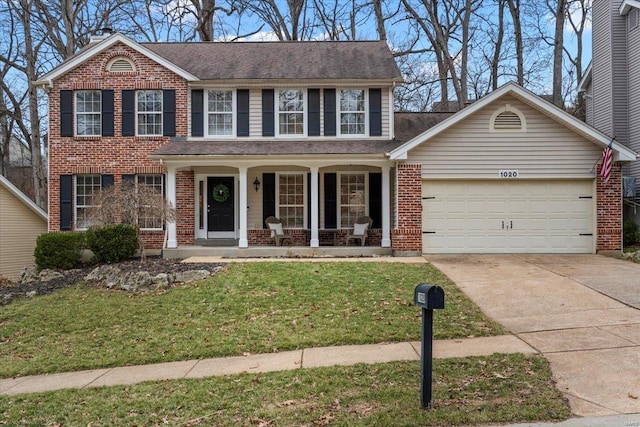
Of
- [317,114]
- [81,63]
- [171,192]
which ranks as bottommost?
[171,192]

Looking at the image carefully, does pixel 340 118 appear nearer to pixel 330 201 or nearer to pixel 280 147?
pixel 280 147

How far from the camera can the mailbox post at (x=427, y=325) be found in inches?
168

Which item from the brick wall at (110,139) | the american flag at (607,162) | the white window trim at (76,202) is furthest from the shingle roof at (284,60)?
the american flag at (607,162)

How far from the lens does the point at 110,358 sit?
21.7 feet

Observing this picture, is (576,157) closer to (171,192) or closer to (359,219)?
(359,219)

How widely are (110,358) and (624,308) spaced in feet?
26.0

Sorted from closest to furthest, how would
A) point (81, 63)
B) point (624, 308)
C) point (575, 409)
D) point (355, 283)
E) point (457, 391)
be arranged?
point (575, 409) < point (457, 391) < point (624, 308) < point (355, 283) < point (81, 63)

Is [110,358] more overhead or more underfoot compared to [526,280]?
more underfoot

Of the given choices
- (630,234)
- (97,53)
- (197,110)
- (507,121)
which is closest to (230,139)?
(197,110)

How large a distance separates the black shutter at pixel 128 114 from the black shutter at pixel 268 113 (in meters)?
4.22

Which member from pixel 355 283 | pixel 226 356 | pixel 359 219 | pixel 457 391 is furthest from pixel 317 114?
pixel 457 391

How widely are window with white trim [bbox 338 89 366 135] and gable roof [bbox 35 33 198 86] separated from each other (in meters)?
4.83

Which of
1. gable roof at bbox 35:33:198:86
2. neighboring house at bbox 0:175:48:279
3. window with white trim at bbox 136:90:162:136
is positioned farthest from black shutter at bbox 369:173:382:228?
neighboring house at bbox 0:175:48:279

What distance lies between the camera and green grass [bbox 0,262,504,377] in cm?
670
